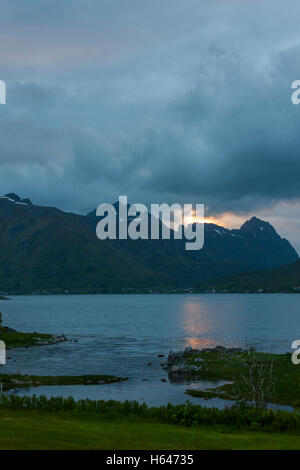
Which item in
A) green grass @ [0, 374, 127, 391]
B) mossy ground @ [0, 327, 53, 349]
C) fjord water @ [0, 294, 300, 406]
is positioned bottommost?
fjord water @ [0, 294, 300, 406]

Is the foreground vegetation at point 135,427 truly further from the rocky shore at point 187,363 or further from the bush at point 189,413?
the rocky shore at point 187,363

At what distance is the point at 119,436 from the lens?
2384cm

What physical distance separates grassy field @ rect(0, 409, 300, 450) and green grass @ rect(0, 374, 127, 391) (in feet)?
124

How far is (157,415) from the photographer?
30812mm

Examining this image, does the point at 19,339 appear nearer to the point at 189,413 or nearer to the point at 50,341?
the point at 50,341

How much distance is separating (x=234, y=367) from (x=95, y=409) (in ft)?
161

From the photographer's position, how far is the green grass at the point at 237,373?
Answer: 5703 centimetres

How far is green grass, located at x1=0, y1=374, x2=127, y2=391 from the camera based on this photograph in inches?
2564

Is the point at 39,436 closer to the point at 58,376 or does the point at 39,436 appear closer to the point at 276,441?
the point at 276,441

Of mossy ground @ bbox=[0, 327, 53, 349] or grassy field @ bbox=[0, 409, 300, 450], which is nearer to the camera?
grassy field @ bbox=[0, 409, 300, 450]

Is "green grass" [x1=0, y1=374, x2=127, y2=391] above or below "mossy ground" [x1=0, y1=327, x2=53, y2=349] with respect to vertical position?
below

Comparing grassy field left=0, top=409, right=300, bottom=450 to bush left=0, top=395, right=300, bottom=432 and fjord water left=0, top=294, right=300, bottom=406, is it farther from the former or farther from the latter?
fjord water left=0, top=294, right=300, bottom=406

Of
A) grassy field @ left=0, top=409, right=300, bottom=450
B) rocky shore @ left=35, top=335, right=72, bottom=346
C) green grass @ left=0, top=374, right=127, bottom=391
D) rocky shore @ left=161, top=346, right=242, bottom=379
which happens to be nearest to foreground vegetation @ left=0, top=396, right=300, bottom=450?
grassy field @ left=0, top=409, right=300, bottom=450

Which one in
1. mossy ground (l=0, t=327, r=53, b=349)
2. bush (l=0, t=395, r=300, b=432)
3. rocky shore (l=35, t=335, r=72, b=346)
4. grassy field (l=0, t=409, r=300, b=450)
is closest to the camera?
grassy field (l=0, t=409, r=300, b=450)
